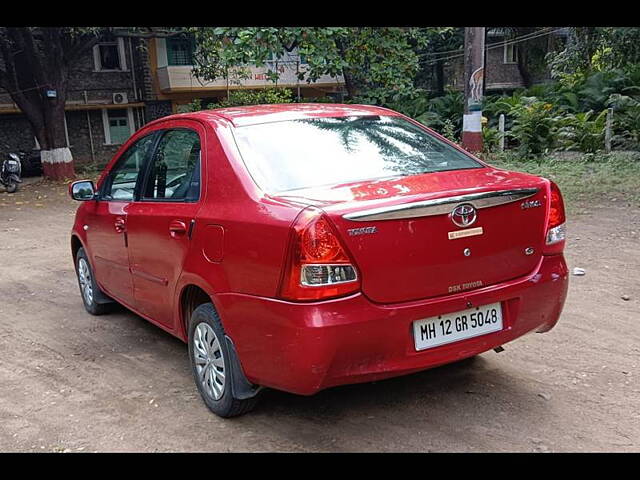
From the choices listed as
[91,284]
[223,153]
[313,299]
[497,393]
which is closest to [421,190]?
[313,299]

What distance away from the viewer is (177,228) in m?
3.54

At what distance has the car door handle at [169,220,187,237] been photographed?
3.49 meters

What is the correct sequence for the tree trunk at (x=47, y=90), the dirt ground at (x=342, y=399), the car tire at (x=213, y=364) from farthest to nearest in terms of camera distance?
the tree trunk at (x=47, y=90) < the car tire at (x=213, y=364) < the dirt ground at (x=342, y=399)

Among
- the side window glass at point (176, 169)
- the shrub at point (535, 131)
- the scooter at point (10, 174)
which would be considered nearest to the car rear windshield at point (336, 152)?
the side window glass at point (176, 169)

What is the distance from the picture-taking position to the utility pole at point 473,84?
1394 cm

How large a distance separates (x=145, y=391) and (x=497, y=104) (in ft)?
65.9

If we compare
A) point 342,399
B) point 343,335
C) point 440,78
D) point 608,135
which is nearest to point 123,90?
point 440,78

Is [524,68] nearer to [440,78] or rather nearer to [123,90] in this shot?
[440,78]

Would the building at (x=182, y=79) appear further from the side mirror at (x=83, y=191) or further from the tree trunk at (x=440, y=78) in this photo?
the side mirror at (x=83, y=191)

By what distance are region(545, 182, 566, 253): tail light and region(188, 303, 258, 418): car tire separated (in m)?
1.74

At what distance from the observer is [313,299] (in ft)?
8.96

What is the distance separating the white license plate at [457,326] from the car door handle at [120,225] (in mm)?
2350

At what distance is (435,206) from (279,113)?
140cm

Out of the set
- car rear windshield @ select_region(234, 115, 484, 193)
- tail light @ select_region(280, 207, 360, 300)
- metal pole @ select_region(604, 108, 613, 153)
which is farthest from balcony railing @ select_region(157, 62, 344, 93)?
tail light @ select_region(280, 207, 360, 300)
